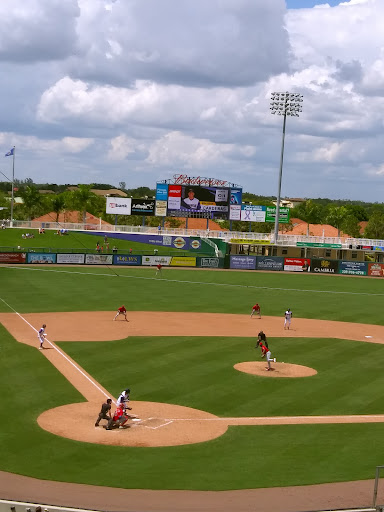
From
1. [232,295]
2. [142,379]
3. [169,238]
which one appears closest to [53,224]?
A: [169,238]

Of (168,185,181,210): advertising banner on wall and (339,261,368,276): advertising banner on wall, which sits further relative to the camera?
(168,185,181,210): advertising banner on wall

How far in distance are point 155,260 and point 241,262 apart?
11043 millimetres

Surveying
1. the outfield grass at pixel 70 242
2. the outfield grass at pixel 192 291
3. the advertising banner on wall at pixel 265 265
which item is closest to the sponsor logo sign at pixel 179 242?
the outfield grass at pixel 70 242

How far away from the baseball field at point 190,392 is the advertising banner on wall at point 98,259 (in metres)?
21.7

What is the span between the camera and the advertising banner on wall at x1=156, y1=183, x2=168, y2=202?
94.8m

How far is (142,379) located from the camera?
29.8 m

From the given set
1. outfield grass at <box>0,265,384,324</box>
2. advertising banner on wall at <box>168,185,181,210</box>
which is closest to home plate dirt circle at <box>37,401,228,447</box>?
outfield grass at <box>0,265,384,324</box>

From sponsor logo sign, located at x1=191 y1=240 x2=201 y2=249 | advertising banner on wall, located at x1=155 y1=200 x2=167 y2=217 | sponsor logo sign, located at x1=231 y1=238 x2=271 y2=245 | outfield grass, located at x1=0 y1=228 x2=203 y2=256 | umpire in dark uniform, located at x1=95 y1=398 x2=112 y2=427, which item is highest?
advertising banner on wall, located at x1=155 y1=200 x2=167 y2=217

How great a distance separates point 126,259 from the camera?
267 feet

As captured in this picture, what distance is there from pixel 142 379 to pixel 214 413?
17.7 ft

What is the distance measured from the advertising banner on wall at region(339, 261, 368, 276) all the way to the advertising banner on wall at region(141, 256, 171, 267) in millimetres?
22195

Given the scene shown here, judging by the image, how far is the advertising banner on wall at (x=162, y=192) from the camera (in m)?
94.8

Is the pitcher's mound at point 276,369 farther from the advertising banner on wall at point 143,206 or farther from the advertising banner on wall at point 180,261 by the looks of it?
the advertising banner on wall at point 143,206

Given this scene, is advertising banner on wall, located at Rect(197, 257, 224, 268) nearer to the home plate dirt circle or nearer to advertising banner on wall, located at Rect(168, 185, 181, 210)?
advertising banner on wall, located at Rect(168, 185, 181, 210)
